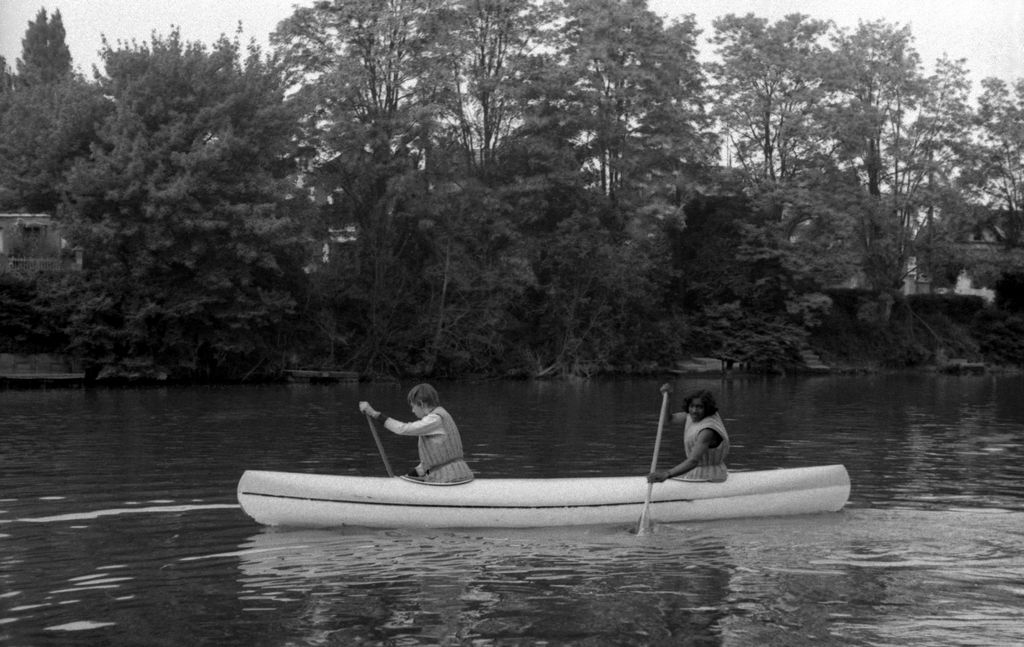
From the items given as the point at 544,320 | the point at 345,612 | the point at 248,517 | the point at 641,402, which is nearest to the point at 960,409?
the point at 641,402

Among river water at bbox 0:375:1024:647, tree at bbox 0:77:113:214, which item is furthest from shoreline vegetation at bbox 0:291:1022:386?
river water at bbox 0:375:1024:647

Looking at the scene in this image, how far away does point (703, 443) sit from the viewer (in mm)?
13398

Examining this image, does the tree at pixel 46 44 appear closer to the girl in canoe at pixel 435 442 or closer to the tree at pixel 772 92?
the tree at pixel 772 92

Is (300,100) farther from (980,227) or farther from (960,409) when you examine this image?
(980,227)

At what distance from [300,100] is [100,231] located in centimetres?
910

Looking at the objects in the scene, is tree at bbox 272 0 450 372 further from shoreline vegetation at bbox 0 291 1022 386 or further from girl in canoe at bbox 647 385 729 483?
girl in canoe at bbox 647 385 729 483

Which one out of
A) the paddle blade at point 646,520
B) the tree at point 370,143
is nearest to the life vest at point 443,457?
the paddle blade at point 646,520

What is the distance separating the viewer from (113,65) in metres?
39.4

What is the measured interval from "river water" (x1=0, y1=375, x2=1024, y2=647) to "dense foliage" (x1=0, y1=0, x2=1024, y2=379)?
1667 cm

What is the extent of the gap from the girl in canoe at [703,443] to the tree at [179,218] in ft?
86.7

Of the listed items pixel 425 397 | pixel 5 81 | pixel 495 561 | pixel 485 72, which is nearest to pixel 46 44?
pixel 5 81

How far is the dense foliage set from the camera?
3828cm

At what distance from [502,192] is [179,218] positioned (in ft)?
45.1

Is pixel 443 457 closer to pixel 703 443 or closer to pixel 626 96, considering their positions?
pixel 703 443
